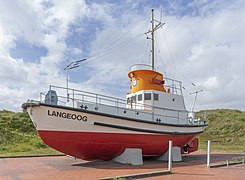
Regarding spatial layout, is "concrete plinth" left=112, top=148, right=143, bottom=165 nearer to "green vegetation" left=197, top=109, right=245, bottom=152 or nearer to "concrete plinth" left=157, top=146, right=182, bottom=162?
"concrete plinth" left=157, top=146, right=182, bottom=162

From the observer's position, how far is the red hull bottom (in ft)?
37.2

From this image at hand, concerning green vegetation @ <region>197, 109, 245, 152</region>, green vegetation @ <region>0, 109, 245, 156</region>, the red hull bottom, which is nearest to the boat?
the red hull bottom

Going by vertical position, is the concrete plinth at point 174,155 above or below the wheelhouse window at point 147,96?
below

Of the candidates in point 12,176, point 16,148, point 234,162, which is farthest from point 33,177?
point 16,148

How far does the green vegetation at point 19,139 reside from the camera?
62.4ft

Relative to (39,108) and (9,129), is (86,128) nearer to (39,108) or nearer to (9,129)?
(39,108)

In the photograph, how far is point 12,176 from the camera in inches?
374

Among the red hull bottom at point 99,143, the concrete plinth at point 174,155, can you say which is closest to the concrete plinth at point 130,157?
the red hull bottom at point 99,143

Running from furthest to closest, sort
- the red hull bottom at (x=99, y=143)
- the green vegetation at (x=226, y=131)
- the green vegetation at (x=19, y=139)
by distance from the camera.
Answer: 1. the green vegetation at (x=226, y=131)
2. the green vegetation at (x=19, y=139)
3. the red hull bottom at (x=99, y=143)

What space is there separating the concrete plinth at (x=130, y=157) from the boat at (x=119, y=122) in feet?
0.64

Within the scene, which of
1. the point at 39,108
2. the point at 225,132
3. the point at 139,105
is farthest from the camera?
the point at 225,132

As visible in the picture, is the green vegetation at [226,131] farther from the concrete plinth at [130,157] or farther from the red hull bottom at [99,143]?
the concrete plinth at [130,157]

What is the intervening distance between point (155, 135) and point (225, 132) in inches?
858

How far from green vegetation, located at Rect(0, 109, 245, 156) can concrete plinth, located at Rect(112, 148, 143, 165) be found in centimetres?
735
